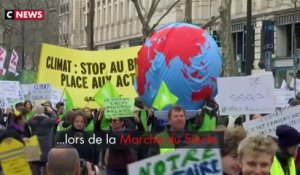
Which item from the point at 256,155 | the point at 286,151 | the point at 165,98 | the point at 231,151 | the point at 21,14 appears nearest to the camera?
the point at 256,155

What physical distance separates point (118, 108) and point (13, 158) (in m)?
7.03

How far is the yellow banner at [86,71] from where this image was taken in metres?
15.1

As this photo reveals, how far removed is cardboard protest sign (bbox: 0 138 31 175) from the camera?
241 inches

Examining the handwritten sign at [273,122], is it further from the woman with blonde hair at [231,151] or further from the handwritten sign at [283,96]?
the handwritten sign at [283,96]

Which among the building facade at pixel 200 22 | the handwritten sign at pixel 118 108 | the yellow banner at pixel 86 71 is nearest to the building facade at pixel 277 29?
the building facade at pixel 200 22

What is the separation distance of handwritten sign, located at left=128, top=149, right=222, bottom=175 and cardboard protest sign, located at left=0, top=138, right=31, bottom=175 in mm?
1676

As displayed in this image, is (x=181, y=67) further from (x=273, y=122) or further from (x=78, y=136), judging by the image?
(x=273, y=122)

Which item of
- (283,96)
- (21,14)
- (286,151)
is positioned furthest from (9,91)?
(21,14)

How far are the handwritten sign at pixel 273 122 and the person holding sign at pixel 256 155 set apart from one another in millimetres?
3586

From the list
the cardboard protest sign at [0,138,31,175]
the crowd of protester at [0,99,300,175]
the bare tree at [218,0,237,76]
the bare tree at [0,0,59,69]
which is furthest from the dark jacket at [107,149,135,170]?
the bare tree at [0,0,59,69]

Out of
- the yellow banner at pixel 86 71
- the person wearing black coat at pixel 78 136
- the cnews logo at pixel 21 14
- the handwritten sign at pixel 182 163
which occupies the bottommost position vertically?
the person wearing black coat at pixel 78 136

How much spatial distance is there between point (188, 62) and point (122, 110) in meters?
1.97

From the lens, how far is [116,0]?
66.8 m

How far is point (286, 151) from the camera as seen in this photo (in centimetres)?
696
